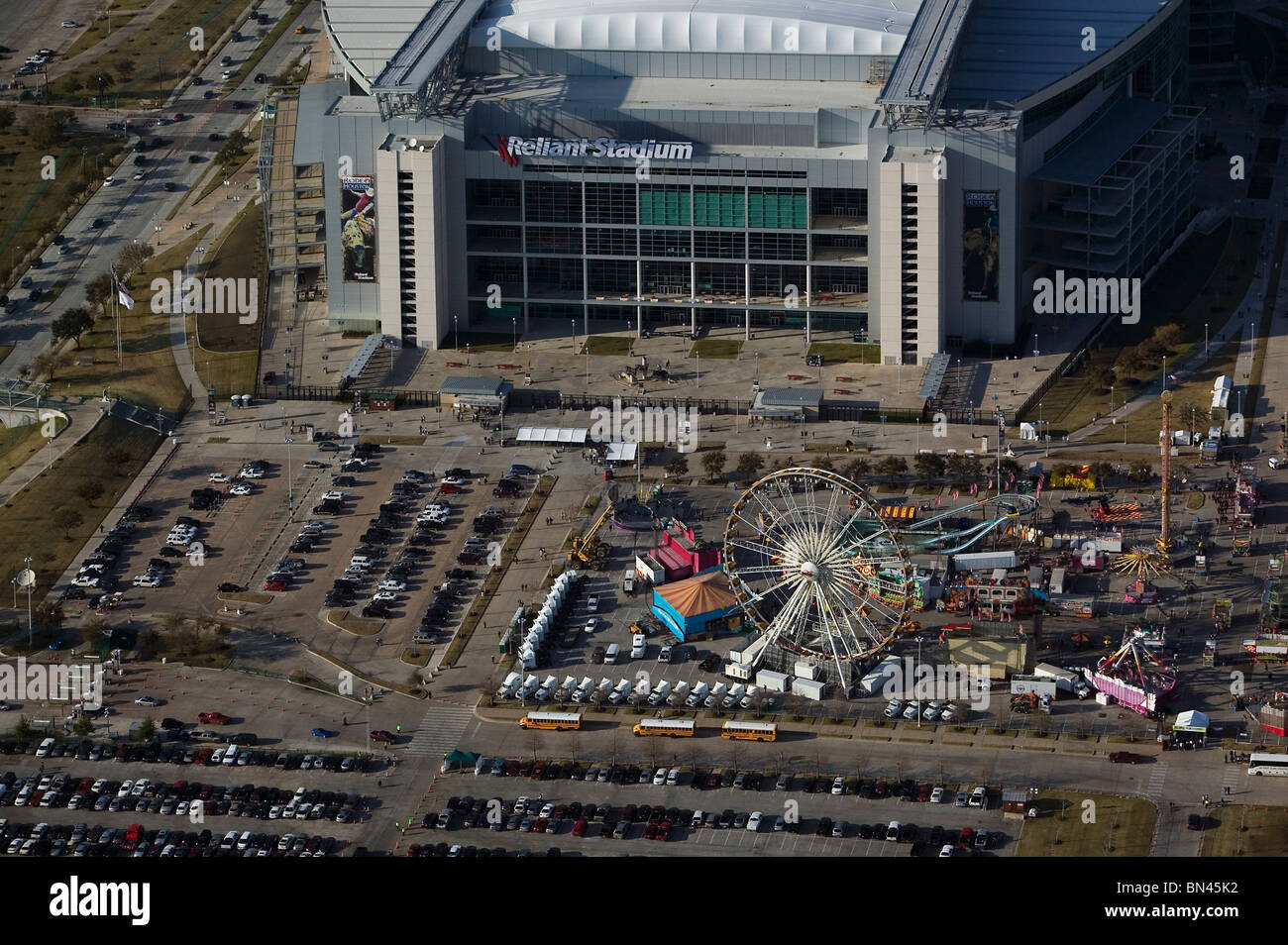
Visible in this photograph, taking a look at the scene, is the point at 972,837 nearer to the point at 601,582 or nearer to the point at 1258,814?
the point at 1258,814

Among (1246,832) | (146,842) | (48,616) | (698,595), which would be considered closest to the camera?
(1246,832)

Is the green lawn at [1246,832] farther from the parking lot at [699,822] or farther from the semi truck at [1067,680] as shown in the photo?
the semi truck at [1067,680]

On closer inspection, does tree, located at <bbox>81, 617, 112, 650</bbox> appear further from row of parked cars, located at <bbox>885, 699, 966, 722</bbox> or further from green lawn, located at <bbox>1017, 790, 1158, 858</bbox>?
green lawn, located at <bbox>1017, 790, 1158, 858</bbox>

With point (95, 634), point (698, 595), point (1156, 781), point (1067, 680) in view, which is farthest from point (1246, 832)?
point (95, 634)

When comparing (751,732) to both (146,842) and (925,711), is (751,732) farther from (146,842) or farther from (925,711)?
(146,842)

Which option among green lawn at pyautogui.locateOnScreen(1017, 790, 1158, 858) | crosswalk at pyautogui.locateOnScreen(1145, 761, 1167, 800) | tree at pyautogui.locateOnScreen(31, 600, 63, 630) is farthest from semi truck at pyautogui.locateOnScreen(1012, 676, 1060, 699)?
tree at pyautogui.locateOnScreen(31, 600, 63, 630)

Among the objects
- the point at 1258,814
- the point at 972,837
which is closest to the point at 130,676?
the point at 972,837
